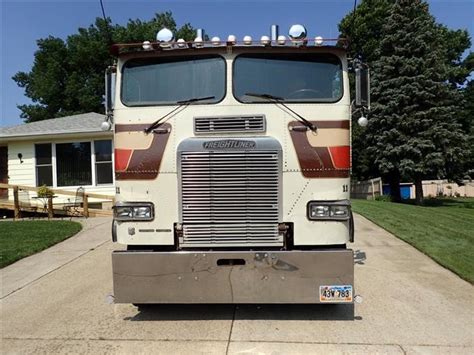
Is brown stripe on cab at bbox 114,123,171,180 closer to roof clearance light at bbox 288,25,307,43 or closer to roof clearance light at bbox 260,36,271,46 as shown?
roof clearance light at bbox 260,36,271,46

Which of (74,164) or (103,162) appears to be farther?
(74,164)

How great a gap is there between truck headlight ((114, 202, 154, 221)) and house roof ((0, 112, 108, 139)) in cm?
1192

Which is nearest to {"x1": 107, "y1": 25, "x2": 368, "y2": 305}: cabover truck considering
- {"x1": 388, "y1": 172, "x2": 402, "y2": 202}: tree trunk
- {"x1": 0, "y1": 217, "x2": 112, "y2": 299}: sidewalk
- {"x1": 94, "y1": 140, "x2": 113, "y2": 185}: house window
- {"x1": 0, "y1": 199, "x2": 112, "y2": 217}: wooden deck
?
{"x1": 0, "y1": 217, "x2": 112, "y2": 299}: sidewalk

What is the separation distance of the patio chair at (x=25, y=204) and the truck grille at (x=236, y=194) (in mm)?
12999

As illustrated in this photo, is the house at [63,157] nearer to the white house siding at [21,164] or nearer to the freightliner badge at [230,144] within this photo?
the white house siding at [21,164]

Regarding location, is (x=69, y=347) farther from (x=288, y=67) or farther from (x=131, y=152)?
(x=288, y=67)

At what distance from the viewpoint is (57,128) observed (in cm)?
1739

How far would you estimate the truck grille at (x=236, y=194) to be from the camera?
15.5 feet

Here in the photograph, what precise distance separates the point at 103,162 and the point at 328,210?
1327cm

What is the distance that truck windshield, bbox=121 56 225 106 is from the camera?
5.04 metres

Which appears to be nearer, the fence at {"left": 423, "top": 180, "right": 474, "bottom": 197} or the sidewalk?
the sidewalk

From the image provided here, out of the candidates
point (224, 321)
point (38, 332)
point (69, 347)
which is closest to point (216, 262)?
point (224, 321)

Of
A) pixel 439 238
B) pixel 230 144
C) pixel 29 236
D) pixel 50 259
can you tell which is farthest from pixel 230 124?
pixel 29 236

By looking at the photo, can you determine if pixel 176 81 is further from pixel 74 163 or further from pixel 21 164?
pixel 21 164
